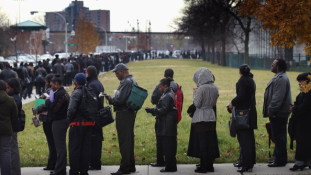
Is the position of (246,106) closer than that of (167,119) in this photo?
Yes

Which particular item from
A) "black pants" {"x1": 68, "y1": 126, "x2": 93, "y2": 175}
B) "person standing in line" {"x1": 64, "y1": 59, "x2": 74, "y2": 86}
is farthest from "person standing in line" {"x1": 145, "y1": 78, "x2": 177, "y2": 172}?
"person standing in line" {"x1": 64, "y1": 59, "x2": 74, "y2": 86}

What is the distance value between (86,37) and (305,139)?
230 ft

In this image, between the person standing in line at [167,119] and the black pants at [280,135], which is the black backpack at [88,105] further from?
the black pants at [280,135]

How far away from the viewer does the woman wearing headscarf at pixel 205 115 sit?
9531 mm

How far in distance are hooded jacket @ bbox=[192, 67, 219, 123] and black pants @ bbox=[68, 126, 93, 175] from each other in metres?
1.78

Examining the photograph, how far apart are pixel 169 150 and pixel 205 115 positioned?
35.5 inches

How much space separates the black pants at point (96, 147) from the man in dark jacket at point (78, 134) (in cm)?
61

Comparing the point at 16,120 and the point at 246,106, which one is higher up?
the point at 246,106

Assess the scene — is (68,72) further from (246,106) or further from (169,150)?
(246,106)

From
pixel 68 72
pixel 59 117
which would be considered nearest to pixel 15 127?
pixel 59 117

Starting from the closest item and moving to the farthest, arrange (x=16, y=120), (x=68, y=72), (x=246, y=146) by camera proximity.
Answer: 1. (x=16, y=120)
2. (x=246, y=146)
3. (x=68, y=72)

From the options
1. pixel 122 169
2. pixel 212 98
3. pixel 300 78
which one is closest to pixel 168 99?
pixel 212 98

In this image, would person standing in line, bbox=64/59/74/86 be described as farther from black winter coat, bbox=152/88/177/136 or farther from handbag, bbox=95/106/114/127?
black winter coat, bbox=152/88/177/136

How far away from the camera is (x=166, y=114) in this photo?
32.2ft
